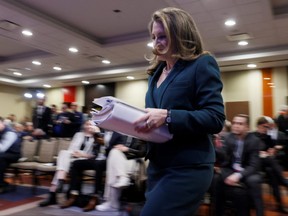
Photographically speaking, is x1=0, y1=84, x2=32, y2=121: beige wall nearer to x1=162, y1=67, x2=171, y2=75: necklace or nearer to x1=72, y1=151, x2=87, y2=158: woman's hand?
x1=72, y1=151, x2=87, y2=158: woman's hand

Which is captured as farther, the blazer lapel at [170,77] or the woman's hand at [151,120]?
the blazer lapel at [170,77]

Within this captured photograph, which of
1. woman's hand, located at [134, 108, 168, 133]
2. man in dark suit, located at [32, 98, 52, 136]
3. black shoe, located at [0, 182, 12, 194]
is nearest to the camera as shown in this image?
woman's hand, located at [134, 108, 168, 133]

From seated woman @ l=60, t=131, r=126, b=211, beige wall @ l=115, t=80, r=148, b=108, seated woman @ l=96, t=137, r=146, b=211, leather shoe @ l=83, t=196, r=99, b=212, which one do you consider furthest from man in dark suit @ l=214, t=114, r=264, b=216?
beige wall @ l=115, t=80, r=148, b=108

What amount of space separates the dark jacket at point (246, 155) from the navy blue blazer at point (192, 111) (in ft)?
7.49

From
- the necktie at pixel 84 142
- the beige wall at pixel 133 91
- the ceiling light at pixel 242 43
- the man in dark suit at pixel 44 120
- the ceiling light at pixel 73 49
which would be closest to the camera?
the necktie at pixel 84 142

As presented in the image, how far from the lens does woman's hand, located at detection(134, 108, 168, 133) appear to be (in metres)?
0.75

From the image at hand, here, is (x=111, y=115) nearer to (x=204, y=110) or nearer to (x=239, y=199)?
(x=204, y=110)

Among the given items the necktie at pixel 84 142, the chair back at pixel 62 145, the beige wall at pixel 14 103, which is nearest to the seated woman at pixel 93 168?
the necktie at pixel 84 142

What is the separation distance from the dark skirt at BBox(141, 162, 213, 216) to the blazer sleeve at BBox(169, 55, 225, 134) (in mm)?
119

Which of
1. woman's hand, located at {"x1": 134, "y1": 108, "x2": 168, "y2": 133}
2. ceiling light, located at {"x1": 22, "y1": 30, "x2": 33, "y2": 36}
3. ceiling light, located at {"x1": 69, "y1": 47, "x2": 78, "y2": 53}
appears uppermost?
ceiling light, located at {"x1": 69, "y1": 47, "x2": 78, "y2": 53}

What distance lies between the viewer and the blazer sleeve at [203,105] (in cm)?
75

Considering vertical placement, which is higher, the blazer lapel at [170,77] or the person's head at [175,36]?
the person's head at [175,36]

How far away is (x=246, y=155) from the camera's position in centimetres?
297

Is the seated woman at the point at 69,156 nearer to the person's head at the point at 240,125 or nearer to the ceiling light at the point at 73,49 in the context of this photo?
the person's head at the point at 240,125
